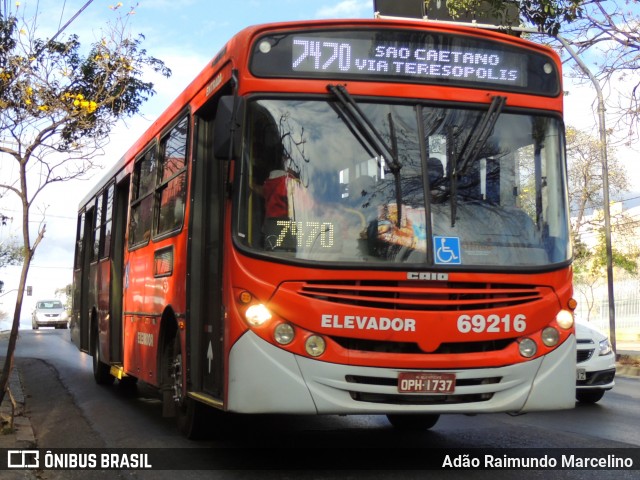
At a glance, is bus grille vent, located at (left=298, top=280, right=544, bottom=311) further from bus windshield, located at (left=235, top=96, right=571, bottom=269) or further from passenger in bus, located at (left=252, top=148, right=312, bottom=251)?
passenger in bus, located at (left=252, top=148, right=312, bottom=251)

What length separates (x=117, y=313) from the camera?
38.3 ft

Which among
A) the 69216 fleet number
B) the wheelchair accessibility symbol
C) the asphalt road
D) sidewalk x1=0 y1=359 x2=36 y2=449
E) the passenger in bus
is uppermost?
the passenger in bus

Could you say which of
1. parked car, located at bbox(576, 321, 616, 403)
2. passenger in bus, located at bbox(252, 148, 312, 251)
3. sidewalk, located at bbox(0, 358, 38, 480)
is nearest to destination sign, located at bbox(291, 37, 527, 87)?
passenger in bus, located at bbox(252, 148, 312, 251)

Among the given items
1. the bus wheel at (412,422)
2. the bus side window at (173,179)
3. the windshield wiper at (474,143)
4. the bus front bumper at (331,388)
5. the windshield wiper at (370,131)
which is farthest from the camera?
the bus wheel at (412,422)

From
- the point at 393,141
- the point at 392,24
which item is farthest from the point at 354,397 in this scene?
the point at 392,24

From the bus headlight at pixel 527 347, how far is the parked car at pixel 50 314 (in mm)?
45719

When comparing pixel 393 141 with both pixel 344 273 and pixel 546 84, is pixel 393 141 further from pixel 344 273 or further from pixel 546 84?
pixel 546 84

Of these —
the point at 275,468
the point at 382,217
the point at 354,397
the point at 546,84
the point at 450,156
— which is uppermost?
the point at 546,84

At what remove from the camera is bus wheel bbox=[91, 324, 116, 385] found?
13301 mm

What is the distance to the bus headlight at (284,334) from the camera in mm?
5965

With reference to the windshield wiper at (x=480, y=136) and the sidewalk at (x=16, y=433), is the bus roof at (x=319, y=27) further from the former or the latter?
the sidewalk at (x=16, y=433)

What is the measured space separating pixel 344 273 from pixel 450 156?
125 cm

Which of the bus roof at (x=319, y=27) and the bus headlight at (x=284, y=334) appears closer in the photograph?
the bus headlight at (x=284, y=334)

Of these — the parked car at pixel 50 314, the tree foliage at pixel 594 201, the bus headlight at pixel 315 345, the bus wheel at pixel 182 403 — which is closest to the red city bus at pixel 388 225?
the bus headlight at pixel 315 345
